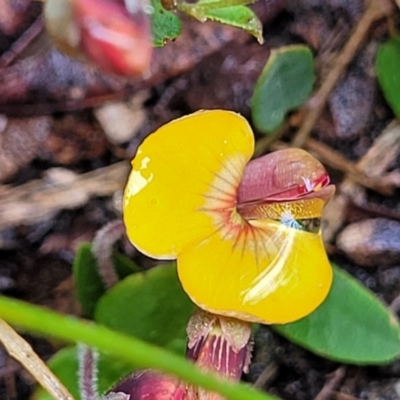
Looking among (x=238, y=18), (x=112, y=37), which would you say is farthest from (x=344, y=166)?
(x=112, y=37)

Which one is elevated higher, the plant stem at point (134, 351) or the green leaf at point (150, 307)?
the plant stem at point (134, 351)

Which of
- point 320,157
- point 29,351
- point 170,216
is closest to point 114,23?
point 170,216

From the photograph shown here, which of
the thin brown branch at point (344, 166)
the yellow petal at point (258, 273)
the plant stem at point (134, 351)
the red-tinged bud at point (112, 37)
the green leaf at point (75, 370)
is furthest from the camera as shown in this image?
the thin brown branch at point (344, 166)

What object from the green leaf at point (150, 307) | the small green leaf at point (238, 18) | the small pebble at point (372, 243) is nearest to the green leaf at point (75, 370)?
the green leaf at point (150, 307)

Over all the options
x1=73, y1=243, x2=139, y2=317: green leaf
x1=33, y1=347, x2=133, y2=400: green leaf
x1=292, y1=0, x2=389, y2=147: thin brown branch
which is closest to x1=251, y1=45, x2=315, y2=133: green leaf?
x1=292, y1=0, x2=389, y2=147: thin brown branch

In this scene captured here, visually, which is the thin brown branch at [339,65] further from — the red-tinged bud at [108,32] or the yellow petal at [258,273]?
the red-tinged bud at [108,32]

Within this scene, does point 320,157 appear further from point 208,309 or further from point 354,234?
point 208,309
